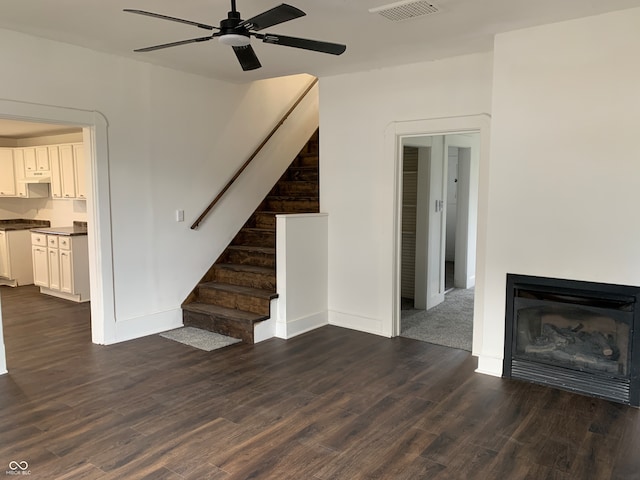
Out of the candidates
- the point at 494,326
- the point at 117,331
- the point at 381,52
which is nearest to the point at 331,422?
the point at 494,326

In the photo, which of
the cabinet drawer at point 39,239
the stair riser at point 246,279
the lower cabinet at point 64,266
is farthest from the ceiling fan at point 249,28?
the cabinet drawer at point 39,239

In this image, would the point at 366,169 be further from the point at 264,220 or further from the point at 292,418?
the point at 292,418

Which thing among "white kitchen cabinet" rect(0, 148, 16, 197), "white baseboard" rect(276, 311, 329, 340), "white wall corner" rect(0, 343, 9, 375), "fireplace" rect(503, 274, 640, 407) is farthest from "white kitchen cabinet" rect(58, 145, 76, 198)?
"fireplace" rect(503, 274, 640, 407)

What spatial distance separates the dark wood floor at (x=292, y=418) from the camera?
103 inches

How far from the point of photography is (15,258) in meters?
7.23

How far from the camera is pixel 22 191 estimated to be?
770cm

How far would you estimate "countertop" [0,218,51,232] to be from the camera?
7.41m

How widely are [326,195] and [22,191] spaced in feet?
17.8

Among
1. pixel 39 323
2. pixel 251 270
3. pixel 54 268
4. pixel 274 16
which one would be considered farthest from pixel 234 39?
pixel 54 268

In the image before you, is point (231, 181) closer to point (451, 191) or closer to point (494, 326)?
point (494, 326)

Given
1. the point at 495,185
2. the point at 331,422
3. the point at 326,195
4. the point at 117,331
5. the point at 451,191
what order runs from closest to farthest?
the point at 331,422 → the point at 495,185 → the point at 117,331 → the point at 326,195 → the point at 451,191

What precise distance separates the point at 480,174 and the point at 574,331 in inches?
59.3

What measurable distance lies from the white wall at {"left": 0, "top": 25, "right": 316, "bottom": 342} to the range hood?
11.2ft

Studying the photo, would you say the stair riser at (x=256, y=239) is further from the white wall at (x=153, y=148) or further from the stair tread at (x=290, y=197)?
the stair tread at (x=290, y=197)
